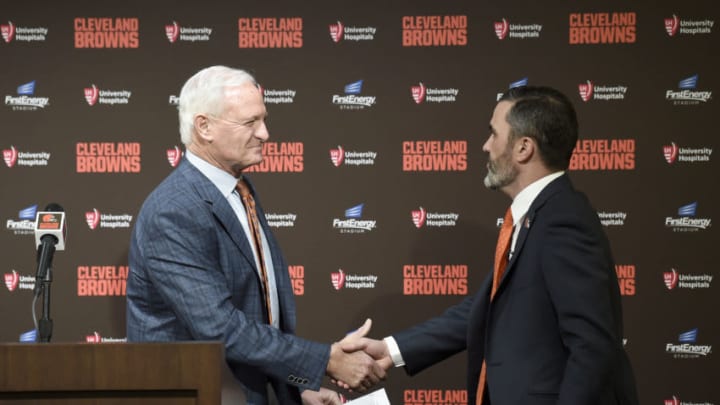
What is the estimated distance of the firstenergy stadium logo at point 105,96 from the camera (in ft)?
15.4

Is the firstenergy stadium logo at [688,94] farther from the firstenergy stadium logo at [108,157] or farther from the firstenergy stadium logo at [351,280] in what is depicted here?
the firstenergy stadium logo at [108,157]

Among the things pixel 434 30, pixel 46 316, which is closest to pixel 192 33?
pixel 434 30

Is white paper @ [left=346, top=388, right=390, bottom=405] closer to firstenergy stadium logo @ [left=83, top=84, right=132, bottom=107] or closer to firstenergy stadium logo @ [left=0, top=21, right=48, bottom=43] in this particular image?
firstenergy stadium logo @ [left=83, top=84, right=132, bottom=107]

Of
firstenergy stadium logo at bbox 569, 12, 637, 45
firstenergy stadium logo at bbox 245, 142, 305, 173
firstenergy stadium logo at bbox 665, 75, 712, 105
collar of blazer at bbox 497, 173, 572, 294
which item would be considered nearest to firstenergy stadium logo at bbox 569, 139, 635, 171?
firstenergy stadium logo at bbox 665, 75, 712, 105

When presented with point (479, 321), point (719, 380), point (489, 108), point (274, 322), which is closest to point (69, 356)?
point (274, 322)

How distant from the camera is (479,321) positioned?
2.79 m

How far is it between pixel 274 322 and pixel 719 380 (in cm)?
292

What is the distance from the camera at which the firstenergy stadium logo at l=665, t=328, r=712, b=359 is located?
15.0 feet

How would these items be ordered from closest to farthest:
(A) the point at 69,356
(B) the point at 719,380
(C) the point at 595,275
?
(A) the point at 69,356 < (C) the point at 595,275 < (B) the point at 719,380

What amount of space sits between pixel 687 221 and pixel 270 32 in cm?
261

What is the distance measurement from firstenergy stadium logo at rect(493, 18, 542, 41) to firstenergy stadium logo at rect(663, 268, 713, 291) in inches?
61.2

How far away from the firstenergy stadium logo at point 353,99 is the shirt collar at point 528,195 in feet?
6.64

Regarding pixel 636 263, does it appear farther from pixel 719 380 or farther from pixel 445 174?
pixel 445 174

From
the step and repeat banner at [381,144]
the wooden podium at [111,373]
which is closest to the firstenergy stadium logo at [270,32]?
the step and repeat banner at [381,144]
